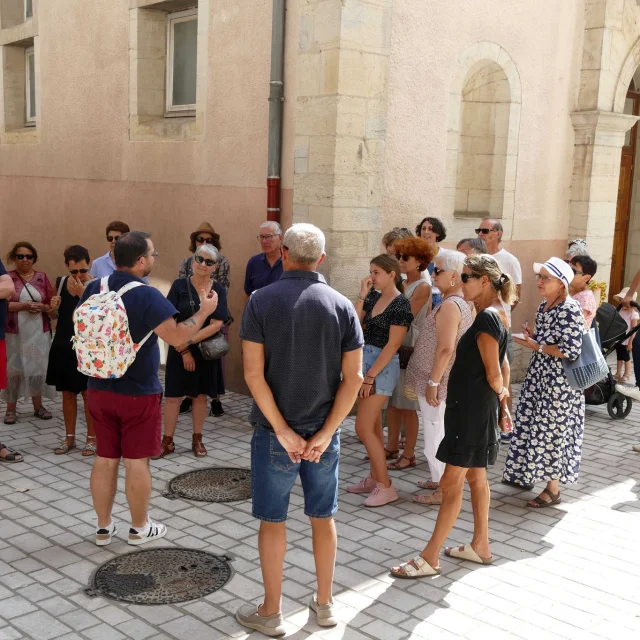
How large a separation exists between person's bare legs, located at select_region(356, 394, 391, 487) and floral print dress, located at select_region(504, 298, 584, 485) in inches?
38.0

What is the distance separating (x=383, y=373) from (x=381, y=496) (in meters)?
0.87

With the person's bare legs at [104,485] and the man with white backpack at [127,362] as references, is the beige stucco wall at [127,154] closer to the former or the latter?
the man with white backpack at [127,362]

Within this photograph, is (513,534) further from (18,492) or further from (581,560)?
(18,492)

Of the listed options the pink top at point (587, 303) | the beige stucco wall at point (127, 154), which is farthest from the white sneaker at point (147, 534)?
the beige stucco wall at point (127, 154)

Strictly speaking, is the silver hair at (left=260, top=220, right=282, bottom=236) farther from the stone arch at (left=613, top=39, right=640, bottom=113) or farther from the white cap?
the stone arch at (left=613, top=39, right=640, bottom=113)

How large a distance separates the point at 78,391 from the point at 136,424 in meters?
2.22

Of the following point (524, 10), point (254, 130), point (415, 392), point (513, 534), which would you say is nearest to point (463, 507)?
point (513, 534)

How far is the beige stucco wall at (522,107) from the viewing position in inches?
334

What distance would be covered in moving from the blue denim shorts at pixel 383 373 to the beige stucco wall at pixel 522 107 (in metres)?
2.69

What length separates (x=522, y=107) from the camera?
9922mm

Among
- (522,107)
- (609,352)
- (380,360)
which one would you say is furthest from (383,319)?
(522,107)

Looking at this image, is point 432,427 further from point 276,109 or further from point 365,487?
point 276,109

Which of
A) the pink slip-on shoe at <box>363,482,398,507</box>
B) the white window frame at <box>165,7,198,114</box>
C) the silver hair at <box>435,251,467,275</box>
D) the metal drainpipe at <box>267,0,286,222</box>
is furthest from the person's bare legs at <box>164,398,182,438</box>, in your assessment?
the white window frame at <box>165,7,198,114</box>

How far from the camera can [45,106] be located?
40.3ft
